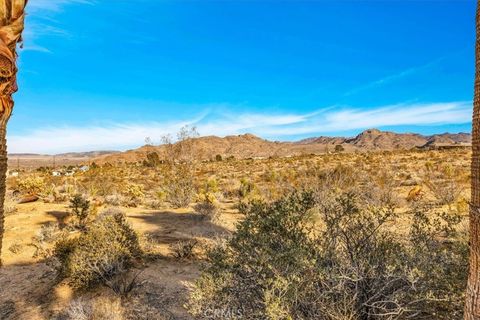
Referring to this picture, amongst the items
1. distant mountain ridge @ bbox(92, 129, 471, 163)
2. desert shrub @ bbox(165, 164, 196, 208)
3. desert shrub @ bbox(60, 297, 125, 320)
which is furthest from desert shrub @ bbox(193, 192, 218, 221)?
distant mountain ridge @ bbox(92, 129, 471, 163)

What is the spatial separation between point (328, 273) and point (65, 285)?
570 cm

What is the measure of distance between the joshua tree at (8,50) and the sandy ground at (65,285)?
12.6 feet

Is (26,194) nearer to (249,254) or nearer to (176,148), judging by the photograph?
(176,148)

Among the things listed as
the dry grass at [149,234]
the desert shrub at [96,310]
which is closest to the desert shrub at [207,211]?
the dry grass at [149,234]

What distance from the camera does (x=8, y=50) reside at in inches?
129

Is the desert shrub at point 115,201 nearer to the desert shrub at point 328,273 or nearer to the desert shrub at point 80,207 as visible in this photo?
the desert shrub at point 80,207

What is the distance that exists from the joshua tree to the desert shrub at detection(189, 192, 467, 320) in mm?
2849

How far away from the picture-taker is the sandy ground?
679cm

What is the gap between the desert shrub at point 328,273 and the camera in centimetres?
446

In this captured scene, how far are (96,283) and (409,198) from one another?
12241 millimetres

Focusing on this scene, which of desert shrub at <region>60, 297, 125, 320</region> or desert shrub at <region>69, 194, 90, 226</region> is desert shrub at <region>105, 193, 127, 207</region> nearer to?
desert shrub at <region>69, 194, 90, 226</region>

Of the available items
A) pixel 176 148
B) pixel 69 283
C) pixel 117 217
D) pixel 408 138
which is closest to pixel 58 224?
pixel 117 217

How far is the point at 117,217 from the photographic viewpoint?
912cm

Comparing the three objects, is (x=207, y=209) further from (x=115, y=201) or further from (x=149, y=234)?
(x=115, y=201)
